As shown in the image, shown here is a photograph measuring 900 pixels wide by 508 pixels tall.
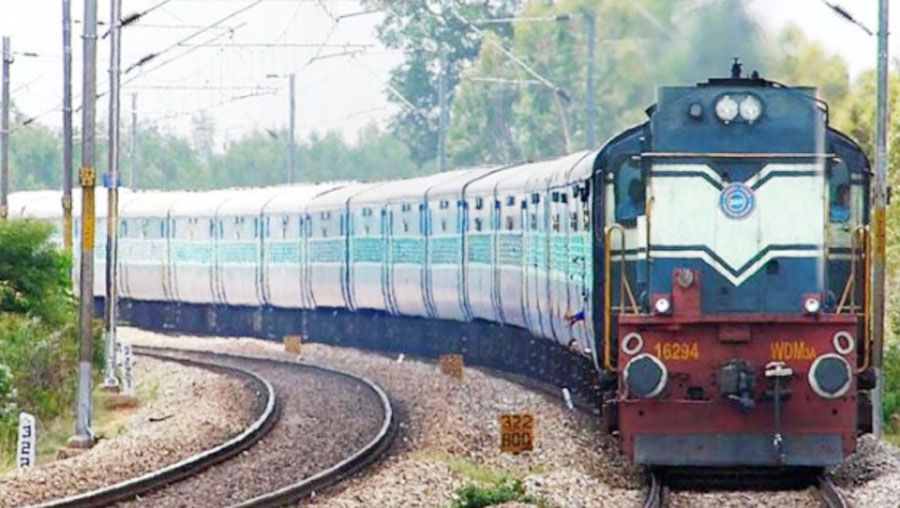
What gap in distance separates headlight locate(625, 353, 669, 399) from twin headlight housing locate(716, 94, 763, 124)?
1.87m

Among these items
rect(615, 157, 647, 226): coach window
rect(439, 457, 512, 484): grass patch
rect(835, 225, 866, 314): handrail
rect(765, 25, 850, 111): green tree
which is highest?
rect(765, 25, 850, 111): green tree

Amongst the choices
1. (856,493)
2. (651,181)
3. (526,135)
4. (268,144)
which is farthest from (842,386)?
(268,144)

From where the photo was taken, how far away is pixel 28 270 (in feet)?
91.3

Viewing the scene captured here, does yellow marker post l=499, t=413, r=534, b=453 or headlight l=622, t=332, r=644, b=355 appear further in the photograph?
yellow marker post l=499, t=413, r=534, b=453

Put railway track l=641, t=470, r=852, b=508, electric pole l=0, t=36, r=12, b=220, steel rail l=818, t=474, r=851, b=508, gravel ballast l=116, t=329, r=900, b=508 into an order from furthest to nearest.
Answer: electric pole l=0, t=36, r=12, b=220
gravel ballast l=116, t=329, r=900, b=508
railway track l=641, t=470, r=852, b=508
steel rail l=818, t=474, r=851, b=508

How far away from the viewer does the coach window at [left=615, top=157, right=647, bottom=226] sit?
15562 millimetres

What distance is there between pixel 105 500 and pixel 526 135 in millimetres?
49075

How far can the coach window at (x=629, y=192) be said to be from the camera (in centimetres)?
1556

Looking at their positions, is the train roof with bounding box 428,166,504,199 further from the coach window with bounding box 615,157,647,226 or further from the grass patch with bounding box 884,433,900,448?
the coach window with bounding box 615,157,647,226

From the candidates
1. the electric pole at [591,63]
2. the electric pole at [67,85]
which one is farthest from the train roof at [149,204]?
the electric pole at [591,63]

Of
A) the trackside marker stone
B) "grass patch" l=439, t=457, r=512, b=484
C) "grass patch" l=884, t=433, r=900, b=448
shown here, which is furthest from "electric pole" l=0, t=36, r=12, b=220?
"grass patch" l=439, t=457, r=512, b=484

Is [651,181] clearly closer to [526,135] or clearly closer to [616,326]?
[616,326]

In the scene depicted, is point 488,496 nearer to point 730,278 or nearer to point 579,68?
point 730,278

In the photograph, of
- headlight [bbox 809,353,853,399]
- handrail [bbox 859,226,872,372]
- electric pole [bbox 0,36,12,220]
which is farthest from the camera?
electric pole [bbox 0,36,12,220]
